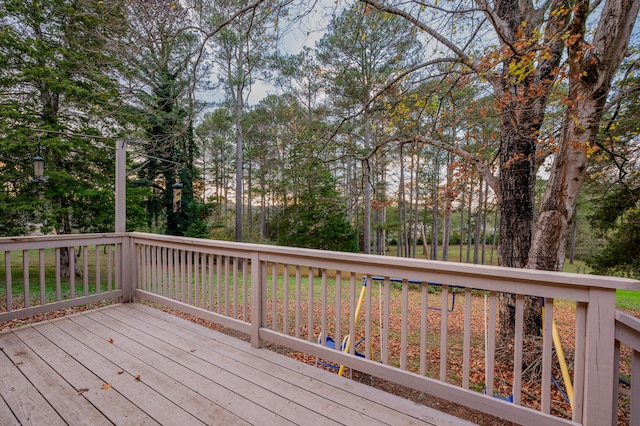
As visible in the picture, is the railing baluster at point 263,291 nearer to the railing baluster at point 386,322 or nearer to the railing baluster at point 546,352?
the railing baluster at point 386,322

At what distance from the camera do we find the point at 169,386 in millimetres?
2031

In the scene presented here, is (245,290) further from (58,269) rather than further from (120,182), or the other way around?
(120,182)

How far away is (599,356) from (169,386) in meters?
2.44

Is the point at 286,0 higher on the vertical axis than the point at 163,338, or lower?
higher

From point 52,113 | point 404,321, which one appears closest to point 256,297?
point 404,321

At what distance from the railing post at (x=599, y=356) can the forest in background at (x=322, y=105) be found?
205cm

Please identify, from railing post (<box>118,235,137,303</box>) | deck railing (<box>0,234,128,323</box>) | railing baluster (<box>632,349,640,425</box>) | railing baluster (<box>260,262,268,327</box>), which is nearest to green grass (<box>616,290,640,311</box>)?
railing baluster (<box>632,349,640,425</box>)

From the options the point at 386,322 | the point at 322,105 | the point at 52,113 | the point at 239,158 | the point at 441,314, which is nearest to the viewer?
the point at 441,314

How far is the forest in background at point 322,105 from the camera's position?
332 centimetres

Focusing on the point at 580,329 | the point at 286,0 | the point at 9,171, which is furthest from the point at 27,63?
the point at 580,329

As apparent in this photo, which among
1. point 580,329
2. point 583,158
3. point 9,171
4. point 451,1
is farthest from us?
point 9,171

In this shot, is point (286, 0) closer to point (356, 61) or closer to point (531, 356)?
point (531, 356)

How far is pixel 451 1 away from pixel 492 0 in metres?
0.86

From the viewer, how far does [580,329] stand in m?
1.41
